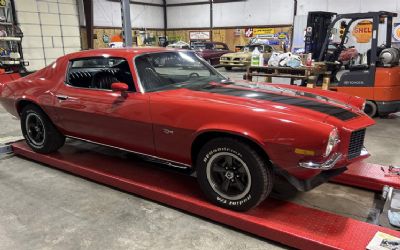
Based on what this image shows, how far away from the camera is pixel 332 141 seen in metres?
2.51

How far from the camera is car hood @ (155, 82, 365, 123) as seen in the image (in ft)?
8.95

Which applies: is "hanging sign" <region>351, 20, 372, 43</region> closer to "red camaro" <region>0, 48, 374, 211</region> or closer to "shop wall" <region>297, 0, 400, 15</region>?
"shop wall" <region>297, 0, 400, 15</region>

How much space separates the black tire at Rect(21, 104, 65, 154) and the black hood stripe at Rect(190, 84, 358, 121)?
2.07 meters

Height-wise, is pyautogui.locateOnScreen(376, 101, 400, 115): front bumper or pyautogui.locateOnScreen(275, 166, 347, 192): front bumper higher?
pyautogui.locateOnScreen(275, 166, 347, 192): front bumper

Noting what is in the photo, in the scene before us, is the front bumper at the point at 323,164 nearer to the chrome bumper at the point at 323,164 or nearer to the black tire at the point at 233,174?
the chrome bumper at the point at 323,164

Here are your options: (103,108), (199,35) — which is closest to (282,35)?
(199,35)

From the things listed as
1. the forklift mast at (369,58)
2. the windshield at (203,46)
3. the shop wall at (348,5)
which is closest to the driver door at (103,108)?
the forklift mast at (369,58)

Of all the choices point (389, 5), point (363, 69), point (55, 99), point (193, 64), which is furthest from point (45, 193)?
point (389, 5)

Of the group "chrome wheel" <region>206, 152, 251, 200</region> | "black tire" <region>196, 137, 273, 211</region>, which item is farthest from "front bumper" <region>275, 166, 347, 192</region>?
"chrome wheel" <region>206, 152, 251, 200</region>

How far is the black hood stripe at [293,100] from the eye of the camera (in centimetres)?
283

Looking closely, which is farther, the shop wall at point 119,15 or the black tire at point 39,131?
the shop wall at point 119,15

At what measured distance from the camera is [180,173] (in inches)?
152

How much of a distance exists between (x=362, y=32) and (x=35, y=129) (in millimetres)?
18362

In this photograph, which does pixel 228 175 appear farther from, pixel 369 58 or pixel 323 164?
pixel 369 58
